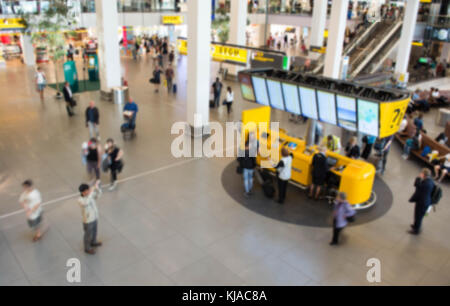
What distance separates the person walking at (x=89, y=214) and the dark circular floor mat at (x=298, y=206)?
147 inches

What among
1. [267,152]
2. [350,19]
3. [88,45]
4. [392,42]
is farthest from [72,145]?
[350,19]

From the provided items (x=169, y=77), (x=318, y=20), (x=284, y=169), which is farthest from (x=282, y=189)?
(x=318, y=20)

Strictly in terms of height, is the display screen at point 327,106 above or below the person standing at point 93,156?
above

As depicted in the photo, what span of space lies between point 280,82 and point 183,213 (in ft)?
14.9

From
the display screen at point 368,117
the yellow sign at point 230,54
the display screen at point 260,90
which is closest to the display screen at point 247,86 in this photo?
the display screen at point 260,90

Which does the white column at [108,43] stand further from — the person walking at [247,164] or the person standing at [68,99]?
the person walking at [247,164]

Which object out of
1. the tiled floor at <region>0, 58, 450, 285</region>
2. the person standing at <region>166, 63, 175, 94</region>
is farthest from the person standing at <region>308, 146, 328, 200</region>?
the person standing at <region>166, 63, 175, 94</region>

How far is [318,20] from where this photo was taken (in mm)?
27703

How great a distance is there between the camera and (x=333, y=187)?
32.0 ft

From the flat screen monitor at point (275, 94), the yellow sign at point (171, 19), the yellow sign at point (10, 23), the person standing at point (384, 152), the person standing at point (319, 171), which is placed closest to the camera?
the person standing at point (319, 171)

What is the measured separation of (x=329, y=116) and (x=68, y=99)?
1079cm

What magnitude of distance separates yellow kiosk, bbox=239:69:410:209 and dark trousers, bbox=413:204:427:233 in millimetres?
1259

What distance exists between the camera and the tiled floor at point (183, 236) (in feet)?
22.9
